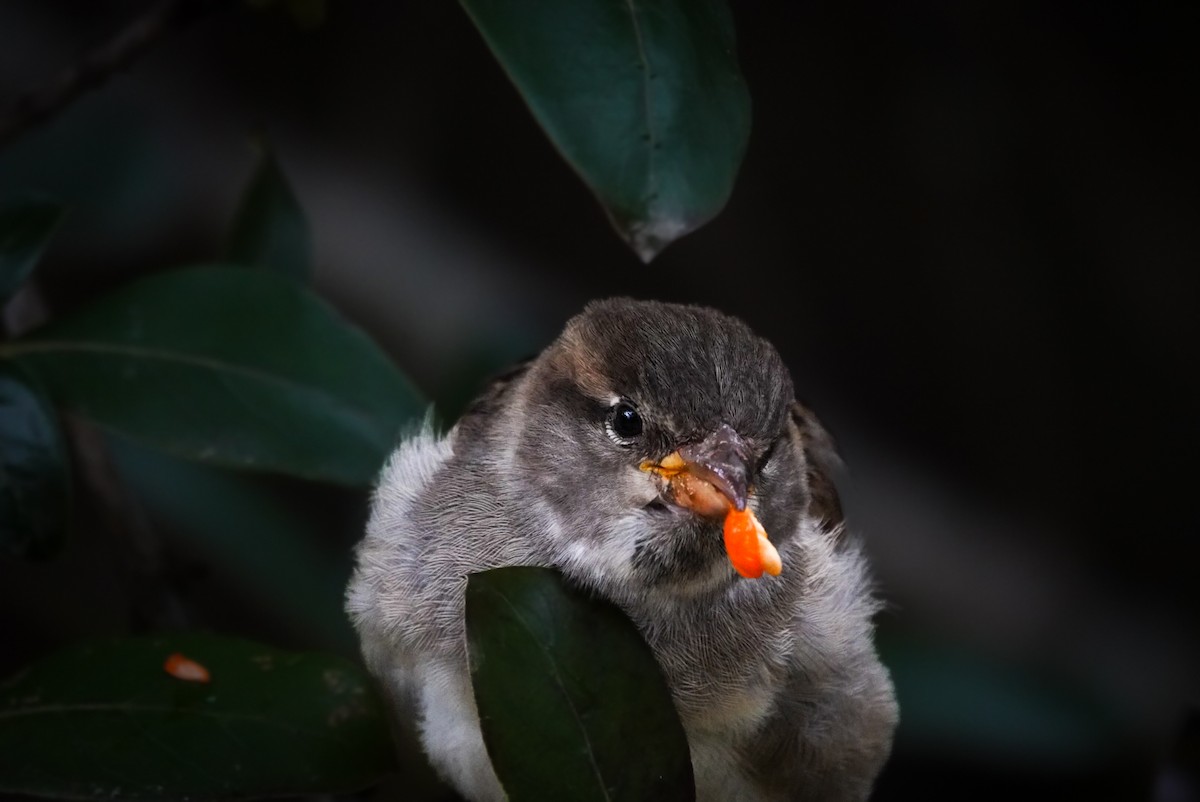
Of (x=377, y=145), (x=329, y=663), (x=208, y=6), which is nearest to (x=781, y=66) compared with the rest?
(x=377, y=145)

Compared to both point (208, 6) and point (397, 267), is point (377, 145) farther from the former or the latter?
point (208, 6)

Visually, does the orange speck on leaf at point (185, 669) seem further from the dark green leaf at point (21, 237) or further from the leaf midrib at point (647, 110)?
the leaf midrib at point (647, 110)

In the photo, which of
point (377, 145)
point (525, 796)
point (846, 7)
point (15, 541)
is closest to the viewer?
point (525, 796)

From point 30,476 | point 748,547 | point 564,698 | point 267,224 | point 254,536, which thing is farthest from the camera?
point 254,536

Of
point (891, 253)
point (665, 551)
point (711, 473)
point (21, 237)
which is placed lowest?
point (891, 253)

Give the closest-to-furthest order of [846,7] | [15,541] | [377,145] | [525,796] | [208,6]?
[525,796], [15,541], [208,6], [846,7], [377,145]

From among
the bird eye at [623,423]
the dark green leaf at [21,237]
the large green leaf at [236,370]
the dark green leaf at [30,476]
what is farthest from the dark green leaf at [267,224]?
the bird eye at [623,423]

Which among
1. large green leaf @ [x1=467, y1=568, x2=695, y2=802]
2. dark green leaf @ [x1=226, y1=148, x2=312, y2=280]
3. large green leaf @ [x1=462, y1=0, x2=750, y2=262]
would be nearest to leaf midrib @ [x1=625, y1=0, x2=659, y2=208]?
large green leaf @ [x1=462, y1=0, x2=750, y2=262]

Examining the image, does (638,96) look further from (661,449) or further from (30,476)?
(30,476)

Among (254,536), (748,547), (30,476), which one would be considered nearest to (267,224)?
(30,476)
